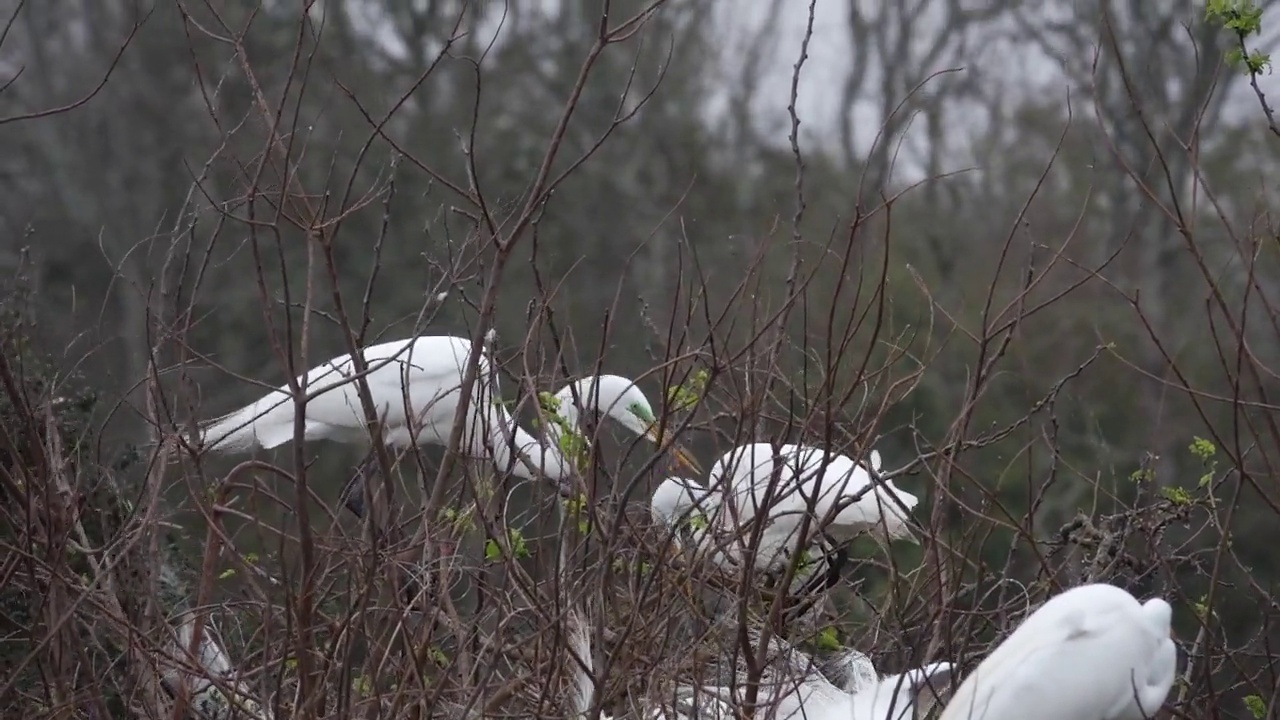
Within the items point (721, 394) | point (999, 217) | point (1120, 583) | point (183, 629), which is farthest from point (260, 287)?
point (999, 217)

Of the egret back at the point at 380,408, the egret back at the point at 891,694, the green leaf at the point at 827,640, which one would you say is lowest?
the egret back at the point at 891,694

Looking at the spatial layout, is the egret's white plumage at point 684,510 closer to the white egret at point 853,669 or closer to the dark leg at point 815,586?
the dark leg at point 815,586

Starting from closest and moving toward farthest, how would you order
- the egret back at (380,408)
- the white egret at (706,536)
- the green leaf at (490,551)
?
the white egret at (706,536)
the green leaf at (490,551)
the egret back at (380,408)

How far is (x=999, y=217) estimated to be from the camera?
1055cm

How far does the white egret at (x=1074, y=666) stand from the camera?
2.57 meters

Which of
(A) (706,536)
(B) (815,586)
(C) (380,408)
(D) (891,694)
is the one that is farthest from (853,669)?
(C) (380,408)

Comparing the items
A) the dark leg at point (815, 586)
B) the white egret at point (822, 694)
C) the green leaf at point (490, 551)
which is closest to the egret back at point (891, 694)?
the white egret at point (822, 694)

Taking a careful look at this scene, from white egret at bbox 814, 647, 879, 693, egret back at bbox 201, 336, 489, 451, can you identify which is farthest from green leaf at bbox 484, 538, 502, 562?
egret back at bbox 201, 336, 489, 451

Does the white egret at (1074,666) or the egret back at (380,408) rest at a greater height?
the egret back at (380,408)

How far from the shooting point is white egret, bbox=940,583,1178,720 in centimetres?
257

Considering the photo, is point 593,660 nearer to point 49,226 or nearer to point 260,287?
point 260,287

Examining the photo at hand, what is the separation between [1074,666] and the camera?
260 cm

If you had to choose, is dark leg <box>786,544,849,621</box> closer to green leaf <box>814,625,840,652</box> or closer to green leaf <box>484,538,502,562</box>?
green leaf <box>814,625,840,652</box>

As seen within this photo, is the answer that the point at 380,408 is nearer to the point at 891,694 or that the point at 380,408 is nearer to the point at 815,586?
the point at 815,586
